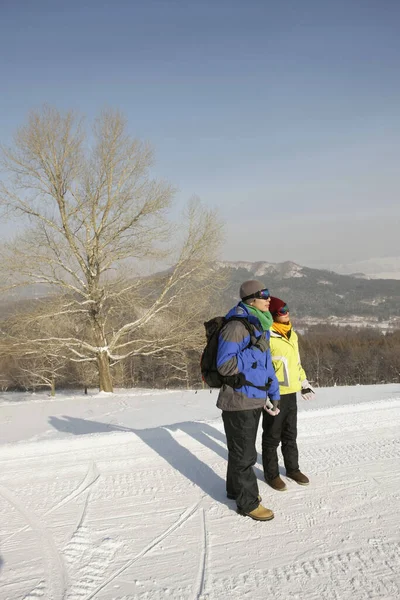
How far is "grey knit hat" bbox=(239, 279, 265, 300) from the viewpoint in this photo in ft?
11.1

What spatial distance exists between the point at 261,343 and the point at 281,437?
4.16 ft

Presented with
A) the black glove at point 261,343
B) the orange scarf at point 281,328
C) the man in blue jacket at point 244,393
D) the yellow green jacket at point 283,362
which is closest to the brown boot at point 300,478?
the man in blue jacket at point 244,393

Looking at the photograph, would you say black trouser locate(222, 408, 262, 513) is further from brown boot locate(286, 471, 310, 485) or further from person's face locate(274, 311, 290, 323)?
person's face locate(274, 311, 290, 323)

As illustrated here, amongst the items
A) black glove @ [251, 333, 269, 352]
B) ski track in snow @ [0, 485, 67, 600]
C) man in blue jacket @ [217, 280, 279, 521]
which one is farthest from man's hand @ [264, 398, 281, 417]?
ski track in snow @ [0, 485, 67, 600]

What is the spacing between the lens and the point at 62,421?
774 cm

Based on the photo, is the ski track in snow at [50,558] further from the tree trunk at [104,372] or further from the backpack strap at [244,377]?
the tree trunk at [104,372]

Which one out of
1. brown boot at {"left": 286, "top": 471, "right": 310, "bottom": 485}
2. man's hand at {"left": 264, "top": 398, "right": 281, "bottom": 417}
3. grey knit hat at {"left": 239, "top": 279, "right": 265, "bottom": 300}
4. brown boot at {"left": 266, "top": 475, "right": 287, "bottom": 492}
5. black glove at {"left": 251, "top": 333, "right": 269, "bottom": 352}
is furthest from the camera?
brown boot at {"left": 286, "top": 471, "right": 310, "bottom": 485}

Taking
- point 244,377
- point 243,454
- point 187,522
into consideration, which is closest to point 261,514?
point 243,454

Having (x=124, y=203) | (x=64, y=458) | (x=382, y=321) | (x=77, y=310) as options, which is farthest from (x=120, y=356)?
(x=382, y=321)

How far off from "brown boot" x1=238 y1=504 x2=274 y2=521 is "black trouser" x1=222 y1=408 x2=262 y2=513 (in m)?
0.03

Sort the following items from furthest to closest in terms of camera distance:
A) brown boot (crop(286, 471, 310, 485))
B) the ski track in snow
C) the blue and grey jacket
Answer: brown boot (crop(286, 471, 310, 485)) < the blue and grey jacket < the ski track in snow

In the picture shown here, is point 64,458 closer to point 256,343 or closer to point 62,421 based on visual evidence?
point 256,343

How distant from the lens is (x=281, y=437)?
3979 millimetres

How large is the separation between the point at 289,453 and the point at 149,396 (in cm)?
777
